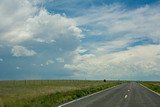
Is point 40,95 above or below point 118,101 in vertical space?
above

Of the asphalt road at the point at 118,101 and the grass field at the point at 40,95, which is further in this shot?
the asphalt road at the point at 118,101

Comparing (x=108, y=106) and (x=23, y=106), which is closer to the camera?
(x=23, y=106)

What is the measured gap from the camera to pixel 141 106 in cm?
1961

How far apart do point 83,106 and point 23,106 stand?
3.52m

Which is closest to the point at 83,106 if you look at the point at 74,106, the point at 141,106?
the point at 74,106

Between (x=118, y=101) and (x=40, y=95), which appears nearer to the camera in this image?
(x=118, y=101)

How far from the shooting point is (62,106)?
19.6 metres

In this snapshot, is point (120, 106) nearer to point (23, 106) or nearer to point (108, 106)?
point (108, 106)

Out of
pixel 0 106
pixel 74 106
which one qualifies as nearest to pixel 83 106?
pixel 74 106

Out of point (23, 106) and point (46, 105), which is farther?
point (46, 105)

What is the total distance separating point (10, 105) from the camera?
18422 millimetres

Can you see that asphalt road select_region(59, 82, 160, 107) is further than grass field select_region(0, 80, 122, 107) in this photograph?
Yes

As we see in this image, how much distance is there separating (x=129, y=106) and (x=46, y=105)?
15.6 ft

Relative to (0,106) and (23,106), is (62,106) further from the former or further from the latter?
(0,106)
